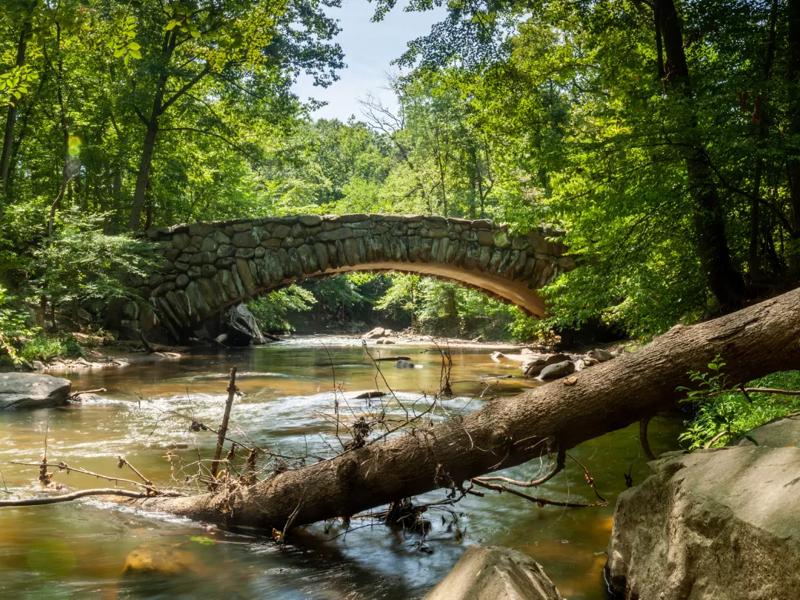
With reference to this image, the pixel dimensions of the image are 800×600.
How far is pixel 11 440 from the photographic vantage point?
5.17m

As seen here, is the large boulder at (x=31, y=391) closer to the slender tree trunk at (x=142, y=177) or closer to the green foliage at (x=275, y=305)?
the slender tree trunk at (x=142, y=177)

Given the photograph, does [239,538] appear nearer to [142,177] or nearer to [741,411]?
[741,411]

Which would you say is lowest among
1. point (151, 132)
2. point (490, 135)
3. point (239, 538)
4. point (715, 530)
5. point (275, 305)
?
point (239, 538)

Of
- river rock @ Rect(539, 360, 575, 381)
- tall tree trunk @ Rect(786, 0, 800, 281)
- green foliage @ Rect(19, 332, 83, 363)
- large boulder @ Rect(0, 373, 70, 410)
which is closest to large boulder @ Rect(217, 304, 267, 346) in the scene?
green foliage @ Rect(19, 332, 83, 363)

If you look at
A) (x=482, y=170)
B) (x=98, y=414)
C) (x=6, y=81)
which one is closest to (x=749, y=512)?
(x=6, y=81)

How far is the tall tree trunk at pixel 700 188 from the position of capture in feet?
17.7

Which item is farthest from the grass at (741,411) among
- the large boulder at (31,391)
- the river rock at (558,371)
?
the large boulder at (31,391)

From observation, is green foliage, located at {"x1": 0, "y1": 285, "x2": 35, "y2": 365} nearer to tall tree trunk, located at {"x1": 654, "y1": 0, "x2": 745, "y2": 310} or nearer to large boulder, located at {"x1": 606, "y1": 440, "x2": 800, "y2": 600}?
tall tree trunk, located at {"x1": 654, "y1": 0, "x2": 745, "y2": 310}

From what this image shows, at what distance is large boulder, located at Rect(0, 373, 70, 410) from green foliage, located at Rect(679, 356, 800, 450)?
598 cm

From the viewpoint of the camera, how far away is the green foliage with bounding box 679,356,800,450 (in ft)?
9.14

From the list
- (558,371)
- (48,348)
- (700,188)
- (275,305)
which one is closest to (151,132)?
(48,348)

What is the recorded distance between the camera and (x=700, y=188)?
566 centimetres

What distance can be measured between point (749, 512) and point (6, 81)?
442 centimetres

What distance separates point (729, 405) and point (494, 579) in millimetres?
2634
